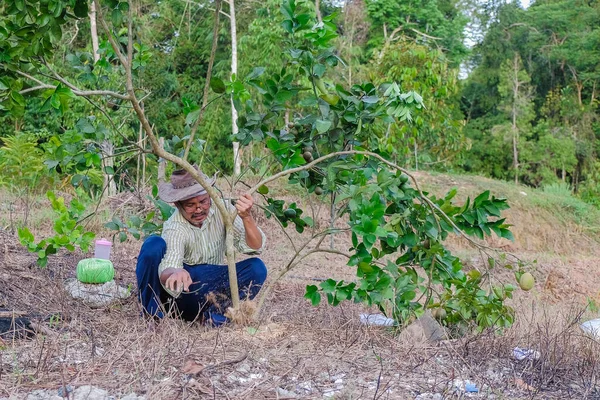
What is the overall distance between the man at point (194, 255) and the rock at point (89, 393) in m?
1.23

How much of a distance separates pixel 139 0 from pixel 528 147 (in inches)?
436

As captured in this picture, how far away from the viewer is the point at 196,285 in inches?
164

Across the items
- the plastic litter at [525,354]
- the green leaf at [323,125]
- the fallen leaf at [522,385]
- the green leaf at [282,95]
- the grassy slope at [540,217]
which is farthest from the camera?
the grassy slope at [540,217]

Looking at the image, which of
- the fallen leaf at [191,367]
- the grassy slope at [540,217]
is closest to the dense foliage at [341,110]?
the grassy slope at [540,217]

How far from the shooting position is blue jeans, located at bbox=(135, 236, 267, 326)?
4.09m

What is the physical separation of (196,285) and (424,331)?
1302mm

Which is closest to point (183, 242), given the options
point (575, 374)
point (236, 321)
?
point (236, 321)

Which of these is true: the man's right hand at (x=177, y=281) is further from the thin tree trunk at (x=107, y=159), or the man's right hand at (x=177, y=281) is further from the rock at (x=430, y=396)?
the rock at (x=430, y=396)

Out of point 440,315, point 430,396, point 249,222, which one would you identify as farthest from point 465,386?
point 249,222

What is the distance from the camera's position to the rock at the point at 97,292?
4.57m

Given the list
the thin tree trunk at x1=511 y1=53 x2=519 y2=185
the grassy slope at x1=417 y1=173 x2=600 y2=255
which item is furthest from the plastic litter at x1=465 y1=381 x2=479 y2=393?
the thin tree trunk at x1=511 y1=53 x2=519 y2=185

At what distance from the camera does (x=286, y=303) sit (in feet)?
17.5

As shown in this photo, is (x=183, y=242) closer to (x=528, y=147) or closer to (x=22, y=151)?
(x=22, y=151)

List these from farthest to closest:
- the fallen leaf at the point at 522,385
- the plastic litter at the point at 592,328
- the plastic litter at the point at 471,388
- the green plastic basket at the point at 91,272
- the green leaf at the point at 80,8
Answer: the green plastic basket at the point at 91,272 → the plastic litter at the point at 592,328 → the green leaf at the point at 80,8 → the fallen leaf at the point at 522,385 → the plastic litter at the point at 471,388
